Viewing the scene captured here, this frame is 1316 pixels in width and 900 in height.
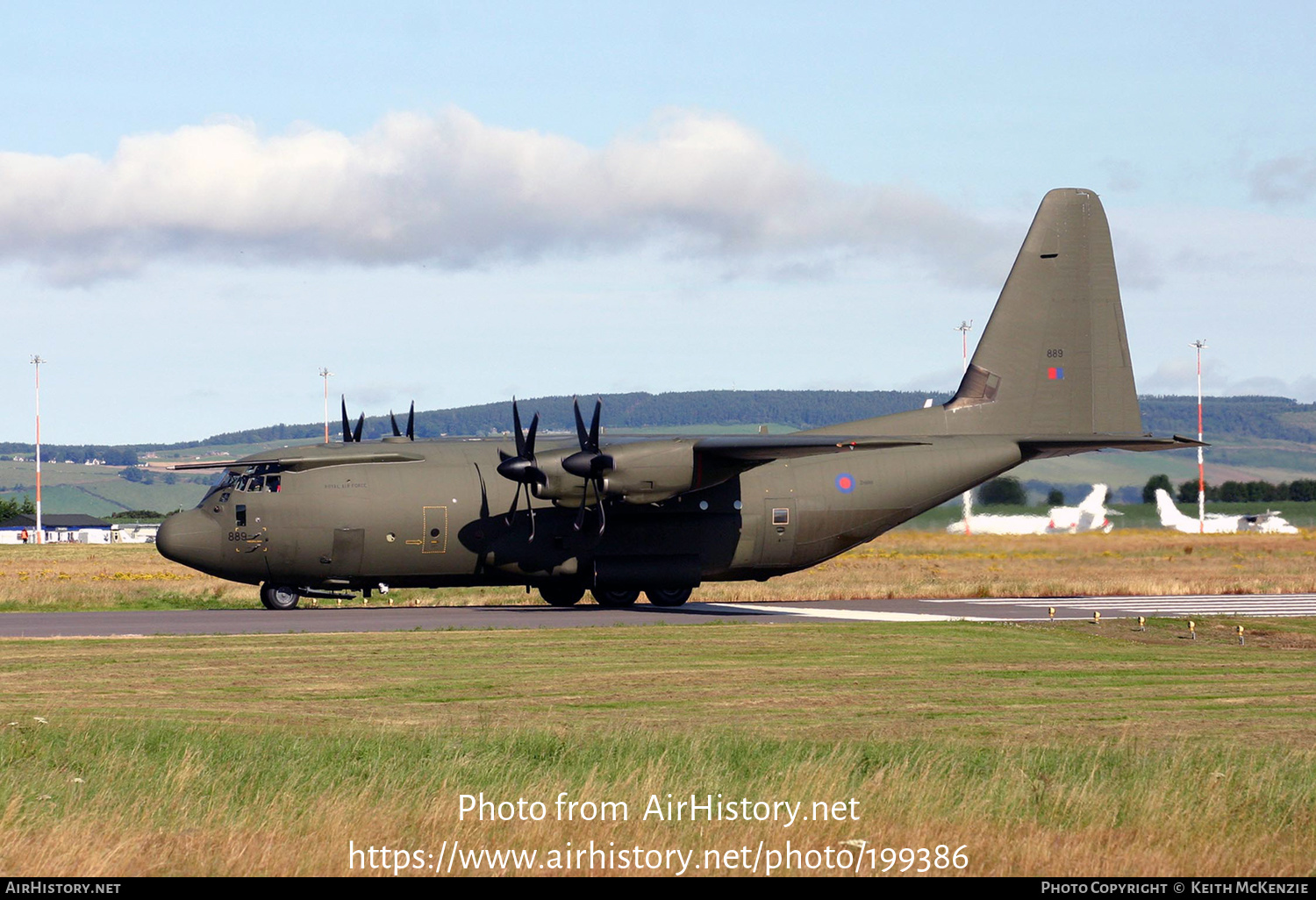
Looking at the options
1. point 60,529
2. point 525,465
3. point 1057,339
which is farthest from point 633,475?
point 60,529

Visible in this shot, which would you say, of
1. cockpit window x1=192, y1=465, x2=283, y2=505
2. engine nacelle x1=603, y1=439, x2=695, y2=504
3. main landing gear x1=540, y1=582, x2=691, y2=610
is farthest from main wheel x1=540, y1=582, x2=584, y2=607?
cockpit window x1=192, y1=465, x2=283, y2=505

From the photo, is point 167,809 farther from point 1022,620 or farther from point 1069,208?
point 1069,208

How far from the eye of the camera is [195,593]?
137ft

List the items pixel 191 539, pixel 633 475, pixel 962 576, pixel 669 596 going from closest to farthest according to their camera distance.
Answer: pixel 633 475, pixel 191 539, pixel 669 596, pixel 962 576

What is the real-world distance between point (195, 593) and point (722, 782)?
3348cm

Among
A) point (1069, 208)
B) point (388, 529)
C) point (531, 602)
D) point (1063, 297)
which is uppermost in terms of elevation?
point (1069, 208)

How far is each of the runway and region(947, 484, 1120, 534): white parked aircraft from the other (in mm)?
10717

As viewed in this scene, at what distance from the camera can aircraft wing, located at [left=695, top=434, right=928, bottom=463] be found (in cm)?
3219

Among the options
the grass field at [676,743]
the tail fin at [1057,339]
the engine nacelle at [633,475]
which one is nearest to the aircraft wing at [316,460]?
the engine nacelle at [633,475]

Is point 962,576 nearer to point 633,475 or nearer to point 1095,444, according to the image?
point 1095,444

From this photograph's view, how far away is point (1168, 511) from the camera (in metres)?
56.1

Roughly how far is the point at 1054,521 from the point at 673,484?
2301 centimetres

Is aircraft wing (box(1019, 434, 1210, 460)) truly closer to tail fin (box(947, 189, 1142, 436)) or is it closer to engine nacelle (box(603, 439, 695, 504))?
tail fin (box(947, 189, 1142, 436))
